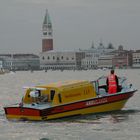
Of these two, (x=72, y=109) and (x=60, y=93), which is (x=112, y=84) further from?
(x=60, y=93)

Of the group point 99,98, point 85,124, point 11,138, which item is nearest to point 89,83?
point 99,98

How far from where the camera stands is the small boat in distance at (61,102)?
23.7 meters

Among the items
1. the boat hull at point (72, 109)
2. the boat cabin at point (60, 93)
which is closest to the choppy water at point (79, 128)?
the boat hull at point (72, 109)

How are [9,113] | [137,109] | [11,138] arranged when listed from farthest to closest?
1. [137,109]
2. [9,113]
3. [11,138]

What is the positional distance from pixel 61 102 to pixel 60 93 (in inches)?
16.0

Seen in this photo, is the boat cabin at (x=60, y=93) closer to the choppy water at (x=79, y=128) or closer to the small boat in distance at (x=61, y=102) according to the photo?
the small boat in distance at (x=61, y=102)

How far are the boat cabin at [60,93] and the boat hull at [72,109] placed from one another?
0.29 metres

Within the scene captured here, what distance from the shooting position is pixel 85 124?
22781 mm

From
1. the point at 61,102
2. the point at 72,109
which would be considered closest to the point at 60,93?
the point at 61,102

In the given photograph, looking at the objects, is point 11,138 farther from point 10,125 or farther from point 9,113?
point 9,113

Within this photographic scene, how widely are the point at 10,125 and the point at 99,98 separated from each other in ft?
16.4

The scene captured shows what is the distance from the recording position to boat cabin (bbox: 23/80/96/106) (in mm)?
24484

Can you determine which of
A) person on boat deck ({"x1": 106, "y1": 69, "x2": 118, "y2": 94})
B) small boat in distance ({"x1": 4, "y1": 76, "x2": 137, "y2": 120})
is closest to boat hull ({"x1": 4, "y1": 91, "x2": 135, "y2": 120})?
small boat in distance ({"x1": 4, "y1": 76, "x2": 137, "y2": 120})

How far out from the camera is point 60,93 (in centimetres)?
2445
